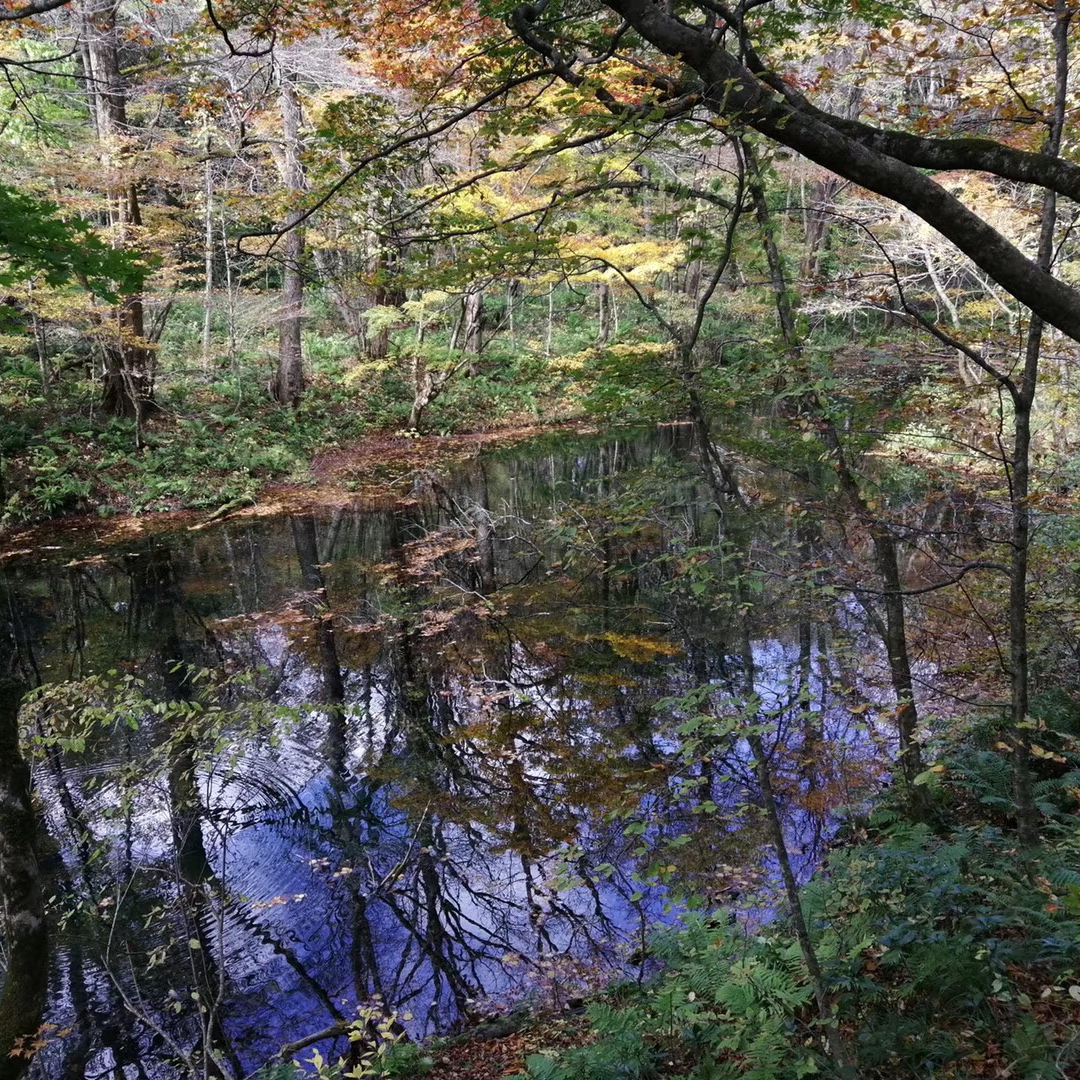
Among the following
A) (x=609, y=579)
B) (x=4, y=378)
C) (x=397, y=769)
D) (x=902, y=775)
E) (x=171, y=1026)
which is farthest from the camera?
(x=4, y=378)

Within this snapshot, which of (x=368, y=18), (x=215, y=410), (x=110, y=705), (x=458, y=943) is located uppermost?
(x=368, y=18)

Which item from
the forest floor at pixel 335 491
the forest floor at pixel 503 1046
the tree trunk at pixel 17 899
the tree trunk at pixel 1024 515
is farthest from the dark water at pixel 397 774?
the forest floor at pixel 335 491

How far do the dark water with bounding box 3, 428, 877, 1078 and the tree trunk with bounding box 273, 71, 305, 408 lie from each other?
26.8 feet

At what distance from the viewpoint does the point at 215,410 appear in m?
16.7

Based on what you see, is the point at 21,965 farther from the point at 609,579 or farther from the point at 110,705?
the point at 609,579

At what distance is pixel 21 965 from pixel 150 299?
1330 centimetres

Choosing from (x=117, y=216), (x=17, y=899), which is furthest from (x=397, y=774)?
(x=117, y=216)

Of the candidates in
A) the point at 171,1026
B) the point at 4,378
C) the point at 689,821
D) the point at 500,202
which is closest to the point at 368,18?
the point at 500,202

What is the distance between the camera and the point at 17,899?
3242 mm

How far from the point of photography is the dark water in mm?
4164

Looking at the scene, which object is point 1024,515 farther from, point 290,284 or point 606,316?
point 606,316

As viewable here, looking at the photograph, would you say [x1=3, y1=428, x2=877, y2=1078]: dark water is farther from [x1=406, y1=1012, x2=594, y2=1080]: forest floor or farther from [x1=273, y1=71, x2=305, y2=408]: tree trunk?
[x1=273, y1=71, x2=305, y2=408]: tree trunk

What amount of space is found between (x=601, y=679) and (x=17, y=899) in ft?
16.8

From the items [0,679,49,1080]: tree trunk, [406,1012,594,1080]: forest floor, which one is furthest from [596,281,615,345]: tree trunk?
[0,679,49,1080]: tree trunk
